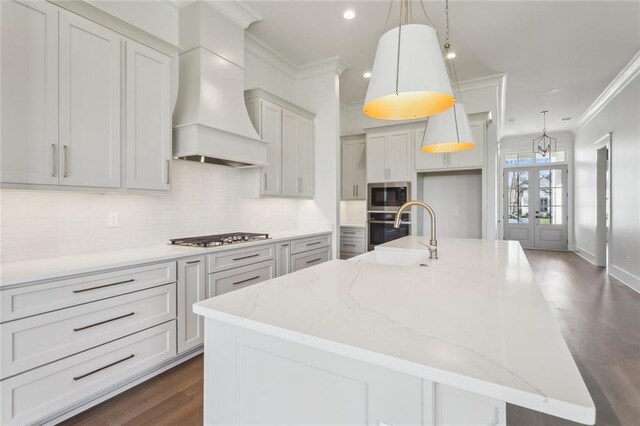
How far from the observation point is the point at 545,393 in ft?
1.94

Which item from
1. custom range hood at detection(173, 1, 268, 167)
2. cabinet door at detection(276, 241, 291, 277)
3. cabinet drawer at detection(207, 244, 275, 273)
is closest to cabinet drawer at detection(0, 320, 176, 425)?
cabinet drawer at detection(207, 244, 275, 273)

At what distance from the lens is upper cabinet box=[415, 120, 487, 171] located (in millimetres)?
4410

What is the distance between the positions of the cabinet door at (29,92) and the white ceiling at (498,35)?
1.85 metres

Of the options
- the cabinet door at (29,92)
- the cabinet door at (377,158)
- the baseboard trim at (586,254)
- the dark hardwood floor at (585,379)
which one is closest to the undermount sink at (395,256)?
the dark hardwood floor at (585,379)

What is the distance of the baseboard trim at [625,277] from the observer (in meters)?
4.51

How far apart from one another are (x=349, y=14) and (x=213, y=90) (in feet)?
5.17

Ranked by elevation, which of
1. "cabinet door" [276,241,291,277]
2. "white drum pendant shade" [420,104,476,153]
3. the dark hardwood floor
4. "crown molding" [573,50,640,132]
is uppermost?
"crown molding" [573,50,640,132]

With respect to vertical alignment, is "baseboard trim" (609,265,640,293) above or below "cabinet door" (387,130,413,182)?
below

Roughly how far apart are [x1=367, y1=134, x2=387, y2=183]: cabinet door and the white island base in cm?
433

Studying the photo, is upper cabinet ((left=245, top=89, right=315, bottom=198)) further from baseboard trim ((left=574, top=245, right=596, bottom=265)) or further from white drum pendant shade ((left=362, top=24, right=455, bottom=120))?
baseboard trim ((left=574, top=245, right=596, bottom=265))

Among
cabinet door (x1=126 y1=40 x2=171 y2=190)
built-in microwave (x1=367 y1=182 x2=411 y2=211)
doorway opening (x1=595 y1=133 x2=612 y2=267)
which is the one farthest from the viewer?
doorway opening (x1=595 y1=133 x2=612 y2=267)

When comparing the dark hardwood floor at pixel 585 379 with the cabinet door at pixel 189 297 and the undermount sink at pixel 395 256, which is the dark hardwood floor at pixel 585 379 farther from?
the undermount sink at pixel 395 256

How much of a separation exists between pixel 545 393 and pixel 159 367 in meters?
2.44

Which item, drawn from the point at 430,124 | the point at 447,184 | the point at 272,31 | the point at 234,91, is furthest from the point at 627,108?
the point at 234,91
